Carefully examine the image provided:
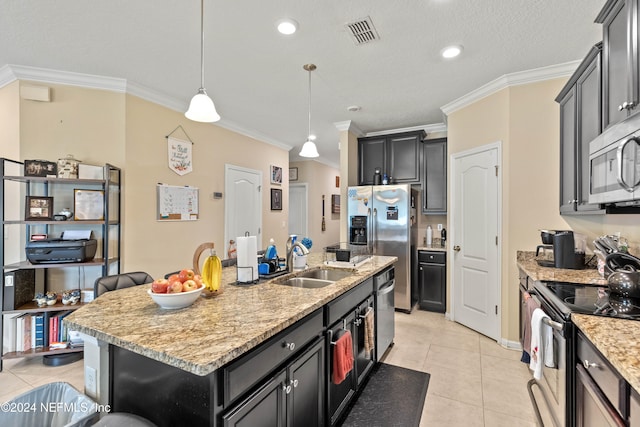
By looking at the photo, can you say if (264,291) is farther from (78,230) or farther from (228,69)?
(78,230)

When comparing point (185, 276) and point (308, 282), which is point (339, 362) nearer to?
point (308, 282)

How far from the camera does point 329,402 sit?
5.75ft

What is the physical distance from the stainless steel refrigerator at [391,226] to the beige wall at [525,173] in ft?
4.02

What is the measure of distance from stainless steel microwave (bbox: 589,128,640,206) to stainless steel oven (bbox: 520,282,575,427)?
0.61 m

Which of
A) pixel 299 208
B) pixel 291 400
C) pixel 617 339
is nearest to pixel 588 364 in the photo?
pixel 617 339

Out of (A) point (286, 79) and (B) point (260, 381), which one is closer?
(B) point (260, 381)

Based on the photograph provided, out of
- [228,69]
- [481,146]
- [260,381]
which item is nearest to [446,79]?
[481,146]

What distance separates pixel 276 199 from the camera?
19.1ft

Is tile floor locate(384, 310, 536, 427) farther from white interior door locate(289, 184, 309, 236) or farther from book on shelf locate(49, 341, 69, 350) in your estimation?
white interior door locate(289, 184, 309, 236)

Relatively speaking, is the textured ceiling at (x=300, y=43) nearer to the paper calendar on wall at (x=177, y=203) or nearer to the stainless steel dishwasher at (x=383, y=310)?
the paper calendar on wall at (x=177, y=203)

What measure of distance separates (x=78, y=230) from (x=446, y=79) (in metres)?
4.09

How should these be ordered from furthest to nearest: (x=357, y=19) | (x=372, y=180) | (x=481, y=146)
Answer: (x=372, y=180), (x=481, y=146), (x=357, y=19)

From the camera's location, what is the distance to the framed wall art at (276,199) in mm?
5727

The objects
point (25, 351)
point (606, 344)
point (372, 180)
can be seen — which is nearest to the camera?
point (606, 344)
